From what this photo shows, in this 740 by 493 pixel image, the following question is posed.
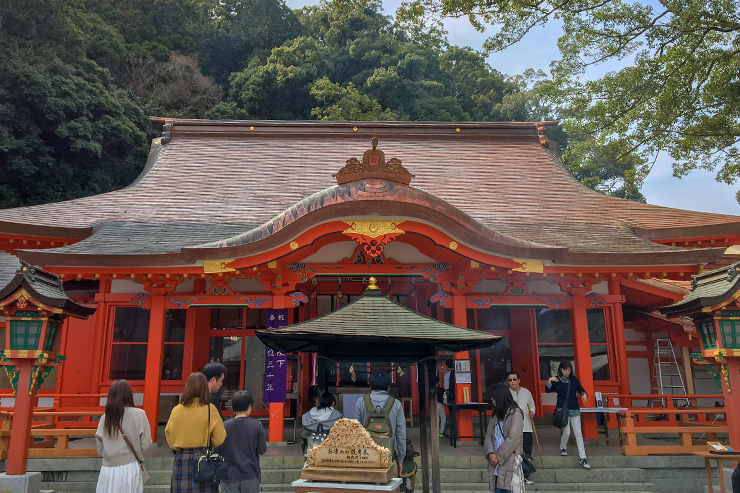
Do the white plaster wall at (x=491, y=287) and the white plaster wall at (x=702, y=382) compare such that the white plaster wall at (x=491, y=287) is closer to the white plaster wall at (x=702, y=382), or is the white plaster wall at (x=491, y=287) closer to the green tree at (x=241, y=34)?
the white plaster wall at (x=702, y=382)

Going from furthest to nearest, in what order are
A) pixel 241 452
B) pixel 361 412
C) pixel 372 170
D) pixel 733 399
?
1. pixel 372 170
2. pixel 733 399
3. pixel 361 412
4. pixel 241 452

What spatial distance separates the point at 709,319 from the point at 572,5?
791 cm

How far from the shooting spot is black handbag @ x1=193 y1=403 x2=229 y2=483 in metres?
4.08

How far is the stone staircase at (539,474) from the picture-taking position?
689cm

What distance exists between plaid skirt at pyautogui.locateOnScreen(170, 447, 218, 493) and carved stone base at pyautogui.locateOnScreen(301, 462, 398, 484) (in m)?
0.85

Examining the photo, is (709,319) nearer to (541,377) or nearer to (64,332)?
(541,377)

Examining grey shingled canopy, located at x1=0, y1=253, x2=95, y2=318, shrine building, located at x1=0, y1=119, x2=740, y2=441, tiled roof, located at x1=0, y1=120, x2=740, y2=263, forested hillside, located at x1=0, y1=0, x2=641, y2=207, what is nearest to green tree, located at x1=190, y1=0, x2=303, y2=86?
forested hillside, located at x1=0, y1=0, x2=641, y2=207

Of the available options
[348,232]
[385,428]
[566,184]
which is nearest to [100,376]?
[348,232]

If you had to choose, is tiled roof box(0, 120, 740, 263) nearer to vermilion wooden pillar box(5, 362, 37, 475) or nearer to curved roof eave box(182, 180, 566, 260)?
curved roof eave box(182, 180, 566, 260)

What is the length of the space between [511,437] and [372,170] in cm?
427

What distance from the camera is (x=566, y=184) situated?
12.7 metres

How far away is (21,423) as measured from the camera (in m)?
6.36

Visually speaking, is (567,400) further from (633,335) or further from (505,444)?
(633,335)

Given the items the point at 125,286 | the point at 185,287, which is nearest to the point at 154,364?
the point at 185,287
